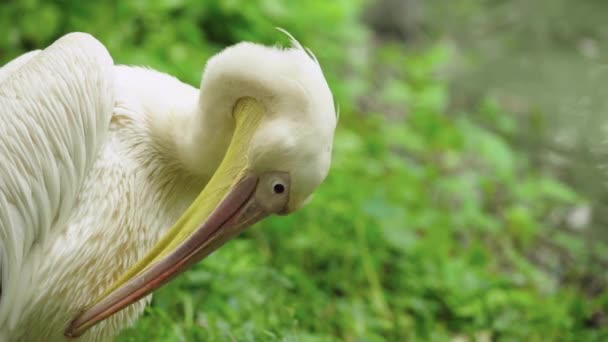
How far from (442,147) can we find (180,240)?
3.38 metres

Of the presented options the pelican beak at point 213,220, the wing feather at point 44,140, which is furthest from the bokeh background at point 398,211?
the wing feather at point 44,140

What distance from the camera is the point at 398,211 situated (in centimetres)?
399

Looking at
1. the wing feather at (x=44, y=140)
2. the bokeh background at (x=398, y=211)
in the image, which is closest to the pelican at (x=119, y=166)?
the wing feather at (x=44, y=140)

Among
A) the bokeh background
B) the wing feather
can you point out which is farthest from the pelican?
the bokeh background

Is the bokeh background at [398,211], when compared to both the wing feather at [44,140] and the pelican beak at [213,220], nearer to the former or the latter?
the pelican beak at [213,220]

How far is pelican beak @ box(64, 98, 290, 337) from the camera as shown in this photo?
2.02m

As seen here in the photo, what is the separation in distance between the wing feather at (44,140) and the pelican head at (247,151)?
259mm

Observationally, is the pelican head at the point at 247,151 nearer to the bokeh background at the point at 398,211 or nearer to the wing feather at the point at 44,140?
the wing feather at the point at 44,140

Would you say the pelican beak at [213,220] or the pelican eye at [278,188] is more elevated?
the pelican eye at [278,188]

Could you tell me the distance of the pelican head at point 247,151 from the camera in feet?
6.40

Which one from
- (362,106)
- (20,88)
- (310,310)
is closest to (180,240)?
(20,88)

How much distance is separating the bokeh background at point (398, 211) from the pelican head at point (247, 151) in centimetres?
41

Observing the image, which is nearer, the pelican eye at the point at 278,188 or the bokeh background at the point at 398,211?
the pelican eye at the point at 278,188

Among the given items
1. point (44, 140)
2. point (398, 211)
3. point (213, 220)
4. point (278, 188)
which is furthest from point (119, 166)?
point (398, 211)
